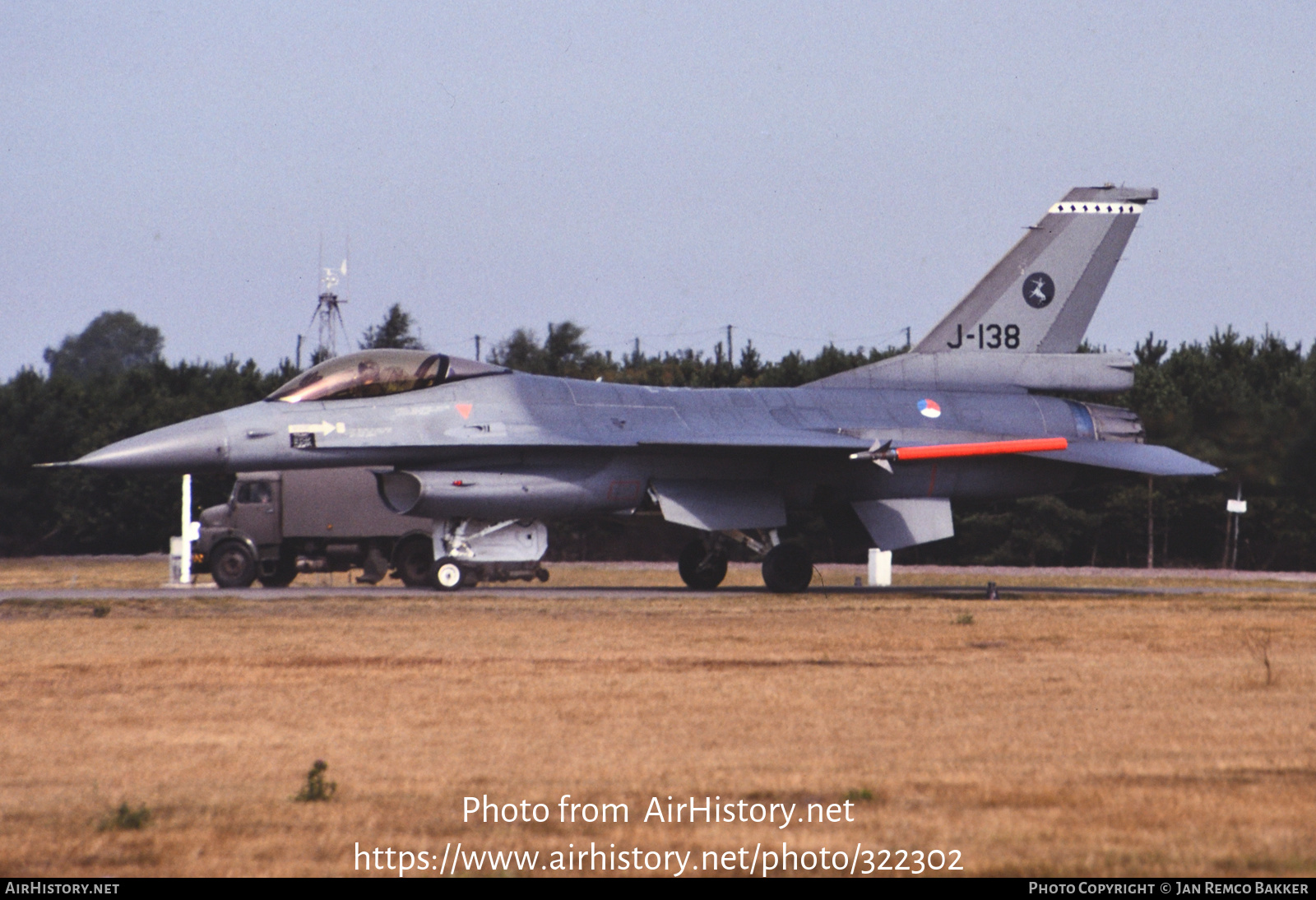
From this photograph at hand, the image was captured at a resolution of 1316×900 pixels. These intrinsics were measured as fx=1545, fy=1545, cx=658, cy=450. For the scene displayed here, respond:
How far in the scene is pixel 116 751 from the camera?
8.22 metres

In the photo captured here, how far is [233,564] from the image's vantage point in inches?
1006

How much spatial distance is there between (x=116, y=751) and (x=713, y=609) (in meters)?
11.2

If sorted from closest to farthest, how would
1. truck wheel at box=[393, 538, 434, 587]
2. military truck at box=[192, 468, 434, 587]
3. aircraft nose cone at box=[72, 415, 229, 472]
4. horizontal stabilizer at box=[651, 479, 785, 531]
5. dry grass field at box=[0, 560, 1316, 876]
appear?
dry grass field at box=[0, 560, 1316, 876]
aircraft nose cone at box=[72, 415, 229, 472]
horizontal stabilizer at box=[651, 479, 785, 531]
truck wheel at box=[393, 538, 434, 587]
military truck at box=[192, 468, 434, 587]

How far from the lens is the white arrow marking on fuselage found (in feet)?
68.8

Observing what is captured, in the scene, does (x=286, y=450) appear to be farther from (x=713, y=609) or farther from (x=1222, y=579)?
(x=1222, y=579)

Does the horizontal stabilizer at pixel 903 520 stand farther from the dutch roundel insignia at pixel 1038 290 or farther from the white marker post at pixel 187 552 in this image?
the white marker post at pixel 187 552

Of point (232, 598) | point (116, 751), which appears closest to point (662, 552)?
point (232, 598)

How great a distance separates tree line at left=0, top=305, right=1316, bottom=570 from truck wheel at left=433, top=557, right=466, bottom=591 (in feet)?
16.7

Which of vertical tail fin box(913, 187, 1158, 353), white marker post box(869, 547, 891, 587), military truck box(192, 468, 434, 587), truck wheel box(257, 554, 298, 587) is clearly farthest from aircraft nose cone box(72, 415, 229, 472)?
vertical tail fin box(913, 187, 1158, 353)

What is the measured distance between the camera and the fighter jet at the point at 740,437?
21.3 meters

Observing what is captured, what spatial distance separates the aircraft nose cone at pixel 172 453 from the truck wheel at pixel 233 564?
4.93 metres

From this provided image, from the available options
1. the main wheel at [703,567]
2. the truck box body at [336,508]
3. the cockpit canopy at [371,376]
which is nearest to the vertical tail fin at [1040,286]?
the main wheel at [703,567]

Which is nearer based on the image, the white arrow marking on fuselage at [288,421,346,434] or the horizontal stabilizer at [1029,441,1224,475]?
the white arrow marking on fuselage at [288,421,346,434]

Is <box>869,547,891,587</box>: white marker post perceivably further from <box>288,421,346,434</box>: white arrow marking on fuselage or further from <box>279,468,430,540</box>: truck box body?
<box>288,421,346,434</box>: white arrow marking on fuselage
